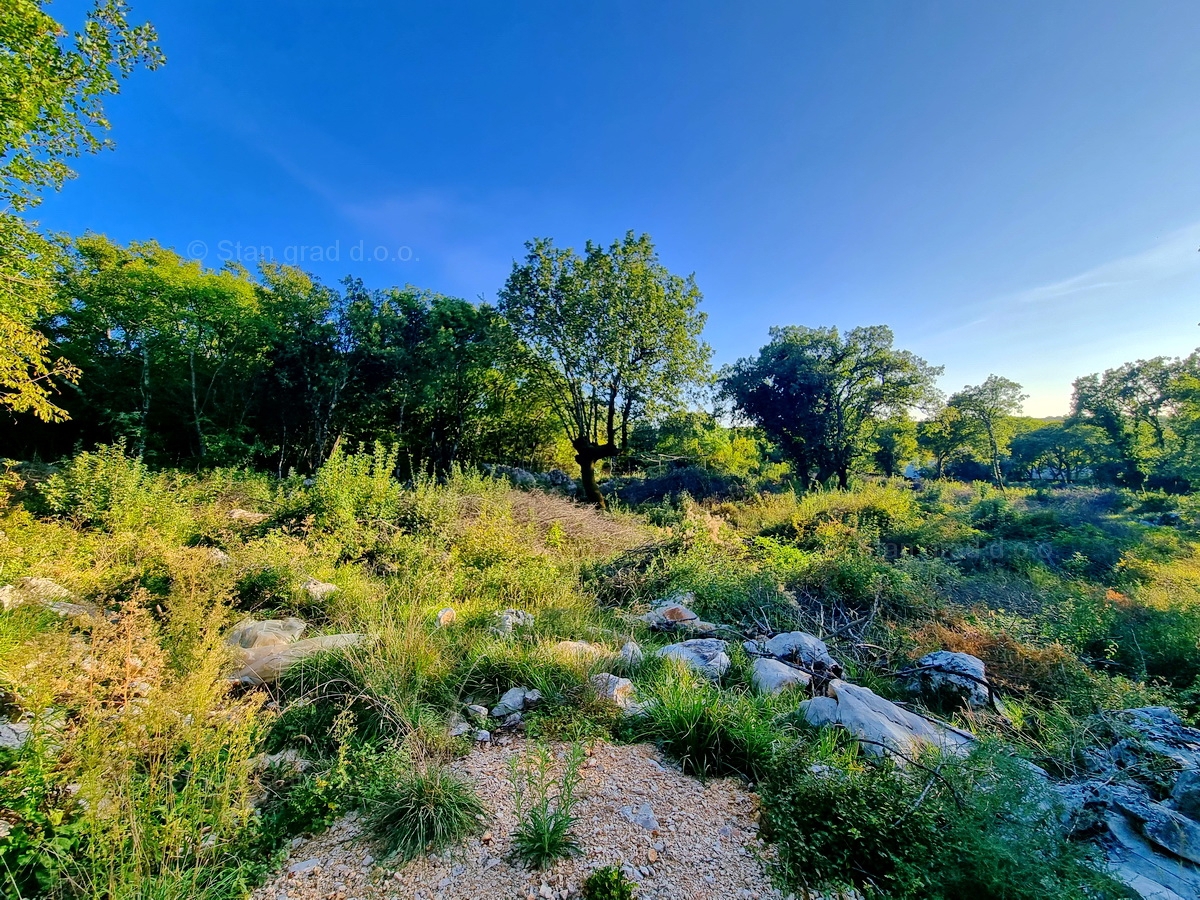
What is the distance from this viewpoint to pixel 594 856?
1.85m

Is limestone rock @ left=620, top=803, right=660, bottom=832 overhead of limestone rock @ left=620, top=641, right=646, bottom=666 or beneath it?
beneath

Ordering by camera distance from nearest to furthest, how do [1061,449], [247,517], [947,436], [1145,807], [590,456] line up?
[1145,807] → [247,517] → [590,456] → [947,436] → [1061,449]

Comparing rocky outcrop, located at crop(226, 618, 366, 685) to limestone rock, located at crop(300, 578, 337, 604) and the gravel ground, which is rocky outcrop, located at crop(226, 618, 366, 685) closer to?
limestone rock, located at crop(300, 578, 337, 604)

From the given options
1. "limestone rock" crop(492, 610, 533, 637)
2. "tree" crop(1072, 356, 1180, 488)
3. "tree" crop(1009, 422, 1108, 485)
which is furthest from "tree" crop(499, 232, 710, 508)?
"tree" crop(1009, 422, 1108, 485)

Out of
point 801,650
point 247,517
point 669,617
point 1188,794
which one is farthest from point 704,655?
point 247,517

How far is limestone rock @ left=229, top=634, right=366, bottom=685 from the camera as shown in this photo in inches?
120

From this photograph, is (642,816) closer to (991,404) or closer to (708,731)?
(708,731)

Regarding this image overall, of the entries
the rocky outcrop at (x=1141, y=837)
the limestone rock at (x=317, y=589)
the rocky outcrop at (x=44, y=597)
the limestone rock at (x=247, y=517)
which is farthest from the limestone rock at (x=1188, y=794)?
the limestone rock at (x=247, y=517)

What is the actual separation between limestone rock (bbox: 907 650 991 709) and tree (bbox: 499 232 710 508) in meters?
9.54

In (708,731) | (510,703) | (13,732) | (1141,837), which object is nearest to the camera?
(1141,837)

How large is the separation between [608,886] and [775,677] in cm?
220

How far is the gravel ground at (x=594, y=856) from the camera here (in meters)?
1.70

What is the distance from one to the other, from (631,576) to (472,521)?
2.71m

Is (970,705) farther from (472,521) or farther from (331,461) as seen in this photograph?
(331,461)
